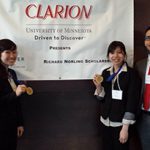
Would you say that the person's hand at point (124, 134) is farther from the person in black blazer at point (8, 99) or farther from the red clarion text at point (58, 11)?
the red clarion text at point (58, 11)

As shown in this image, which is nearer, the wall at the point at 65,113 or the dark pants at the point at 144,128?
the dark pants at the point at 144,128

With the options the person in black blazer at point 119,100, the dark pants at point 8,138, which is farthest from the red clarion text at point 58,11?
the dark pants at point 8,138

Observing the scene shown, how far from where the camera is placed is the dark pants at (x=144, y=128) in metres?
1.80

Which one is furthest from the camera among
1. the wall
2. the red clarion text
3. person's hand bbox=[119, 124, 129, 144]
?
the wall

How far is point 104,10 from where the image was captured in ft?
6.64

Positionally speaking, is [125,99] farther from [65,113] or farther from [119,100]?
[65,113]

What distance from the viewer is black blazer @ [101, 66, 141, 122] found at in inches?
69.4

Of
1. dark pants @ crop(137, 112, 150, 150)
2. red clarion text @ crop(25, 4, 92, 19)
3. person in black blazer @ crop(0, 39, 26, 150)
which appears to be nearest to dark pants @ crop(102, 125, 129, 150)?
dark pants @ crop(137, 112, 150, 150)

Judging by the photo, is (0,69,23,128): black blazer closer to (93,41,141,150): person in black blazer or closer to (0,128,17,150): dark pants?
(0,128,17,150): dark pants

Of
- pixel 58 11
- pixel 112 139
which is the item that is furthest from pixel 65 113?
pixel 58 11

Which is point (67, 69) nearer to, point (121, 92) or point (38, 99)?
point (38, 99)

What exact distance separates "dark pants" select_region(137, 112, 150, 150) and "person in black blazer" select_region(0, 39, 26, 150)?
88 centimetres

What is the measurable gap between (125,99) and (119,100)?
1.7 inches

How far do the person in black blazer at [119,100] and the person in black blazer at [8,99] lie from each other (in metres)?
0.60
